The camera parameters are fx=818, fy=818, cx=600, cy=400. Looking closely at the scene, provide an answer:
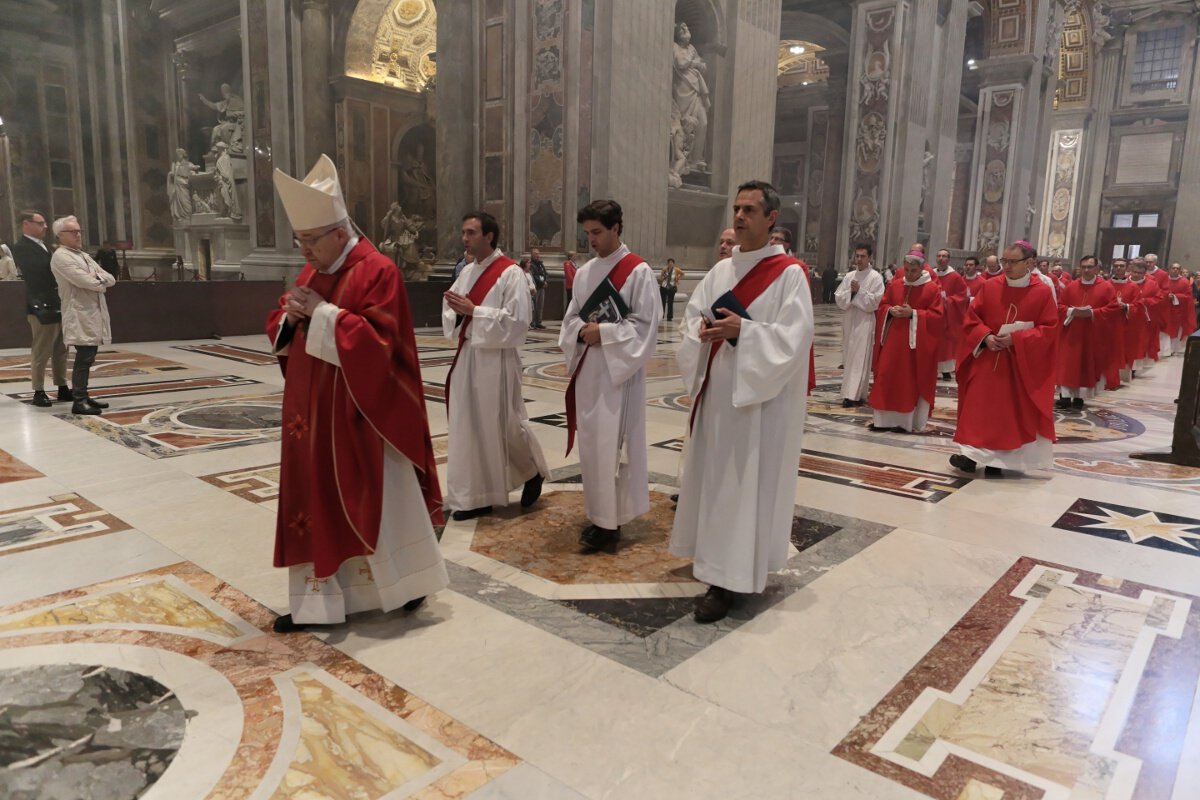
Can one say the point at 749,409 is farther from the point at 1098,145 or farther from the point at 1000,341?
the point at 1098,145

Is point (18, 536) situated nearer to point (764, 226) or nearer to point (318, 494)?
point (318, 494)

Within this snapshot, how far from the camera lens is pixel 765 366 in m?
3.03

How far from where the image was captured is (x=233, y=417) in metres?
6.79

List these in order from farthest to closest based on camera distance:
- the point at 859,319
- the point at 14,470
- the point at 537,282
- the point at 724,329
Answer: the point at 537,282 < the point at 859,319 < the point at 14,470 < the point at 724,329

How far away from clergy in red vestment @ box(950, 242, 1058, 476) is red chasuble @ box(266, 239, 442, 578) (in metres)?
4.30

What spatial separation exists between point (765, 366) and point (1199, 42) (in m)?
37.9

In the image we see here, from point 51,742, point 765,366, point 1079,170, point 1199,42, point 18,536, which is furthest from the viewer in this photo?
point 1079,170

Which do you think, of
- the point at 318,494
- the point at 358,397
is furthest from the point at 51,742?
the point at 358,397

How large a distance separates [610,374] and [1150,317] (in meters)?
11.9

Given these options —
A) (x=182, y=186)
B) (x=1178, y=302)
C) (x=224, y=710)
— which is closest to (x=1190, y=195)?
(x=1178, y=302)

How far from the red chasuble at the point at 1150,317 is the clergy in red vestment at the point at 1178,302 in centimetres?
134

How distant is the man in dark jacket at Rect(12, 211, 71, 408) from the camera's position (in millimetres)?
6895

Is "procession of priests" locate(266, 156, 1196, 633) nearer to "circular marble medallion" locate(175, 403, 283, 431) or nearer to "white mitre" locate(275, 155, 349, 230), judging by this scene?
"white mitre" locate(275, 155, 349, 230)

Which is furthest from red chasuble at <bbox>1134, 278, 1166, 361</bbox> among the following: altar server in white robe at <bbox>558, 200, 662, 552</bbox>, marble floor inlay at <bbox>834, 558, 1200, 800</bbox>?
altar server in white robe at <bbox>558, 200, 662, 552</bbox>
